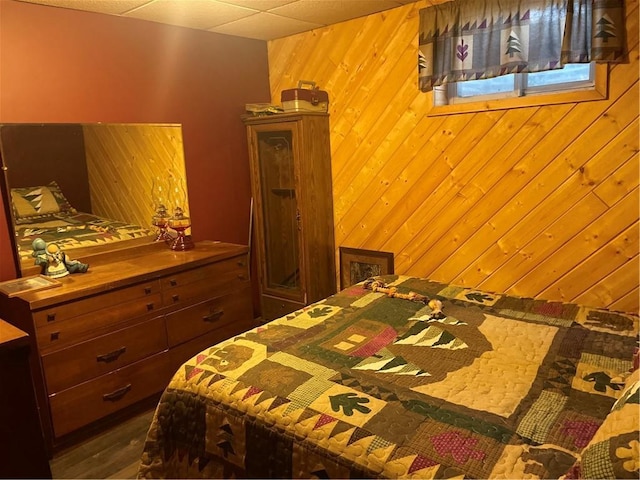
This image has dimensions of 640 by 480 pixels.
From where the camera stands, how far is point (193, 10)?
2.91 metres

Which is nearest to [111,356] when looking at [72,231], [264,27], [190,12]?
[72,231]

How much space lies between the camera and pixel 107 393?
8.16 feet

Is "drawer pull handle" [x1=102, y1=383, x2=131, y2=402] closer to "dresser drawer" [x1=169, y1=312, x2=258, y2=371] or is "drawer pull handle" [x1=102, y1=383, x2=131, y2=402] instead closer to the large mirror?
"dresser drawer" [x1=169, y1=312, x2=258, y2=371]

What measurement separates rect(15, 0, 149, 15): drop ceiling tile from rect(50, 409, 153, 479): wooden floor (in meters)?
2.31

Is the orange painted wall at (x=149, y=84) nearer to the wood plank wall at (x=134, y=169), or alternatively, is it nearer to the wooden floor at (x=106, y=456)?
the wood plank wall at (x=134, y=169)

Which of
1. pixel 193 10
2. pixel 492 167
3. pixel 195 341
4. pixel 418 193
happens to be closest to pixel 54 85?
pixel 193 10

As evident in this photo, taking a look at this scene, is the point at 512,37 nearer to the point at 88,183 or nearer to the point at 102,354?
the point at 88,183

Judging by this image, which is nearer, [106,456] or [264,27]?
[106,456]

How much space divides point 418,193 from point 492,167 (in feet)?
1.68

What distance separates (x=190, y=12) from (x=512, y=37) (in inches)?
75.1

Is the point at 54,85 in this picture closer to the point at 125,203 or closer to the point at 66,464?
the point at 125,203

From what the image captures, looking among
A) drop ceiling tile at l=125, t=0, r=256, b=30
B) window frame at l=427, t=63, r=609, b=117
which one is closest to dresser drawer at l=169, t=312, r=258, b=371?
window frame at l=427, t=63, r=609, b=117

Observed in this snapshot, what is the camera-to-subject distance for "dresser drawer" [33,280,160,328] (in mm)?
2215

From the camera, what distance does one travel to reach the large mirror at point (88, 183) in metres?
2.57
